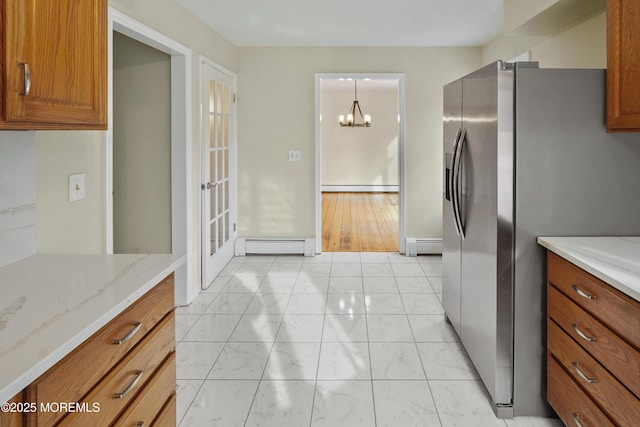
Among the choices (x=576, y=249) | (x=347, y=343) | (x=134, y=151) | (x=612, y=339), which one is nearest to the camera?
(x=612, y=339)

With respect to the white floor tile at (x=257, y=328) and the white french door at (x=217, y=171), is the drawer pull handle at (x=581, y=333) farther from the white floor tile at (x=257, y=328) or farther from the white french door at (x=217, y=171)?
the white french door at (x=217, y=171)

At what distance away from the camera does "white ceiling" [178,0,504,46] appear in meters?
3.81

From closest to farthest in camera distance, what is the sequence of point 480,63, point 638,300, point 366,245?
point 638,300 → point 480,63 → point 366,245

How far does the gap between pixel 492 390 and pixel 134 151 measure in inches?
120

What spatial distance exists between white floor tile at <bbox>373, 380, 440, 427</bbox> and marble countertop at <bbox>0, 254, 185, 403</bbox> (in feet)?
4.04

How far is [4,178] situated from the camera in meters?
1.68

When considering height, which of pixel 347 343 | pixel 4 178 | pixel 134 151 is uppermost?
pixel 134 151

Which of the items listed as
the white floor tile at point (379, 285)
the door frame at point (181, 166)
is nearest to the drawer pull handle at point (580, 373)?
the white floor tile at point (379, 285)

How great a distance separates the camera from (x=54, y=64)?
1.34 m

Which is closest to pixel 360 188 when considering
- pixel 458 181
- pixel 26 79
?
pixel 458 181

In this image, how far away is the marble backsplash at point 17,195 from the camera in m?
1.66

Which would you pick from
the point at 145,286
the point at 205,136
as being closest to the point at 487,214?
the point at 145,286

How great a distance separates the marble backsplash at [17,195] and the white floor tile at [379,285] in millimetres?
2856

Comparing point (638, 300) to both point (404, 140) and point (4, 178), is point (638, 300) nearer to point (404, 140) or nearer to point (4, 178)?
point (4, 178)
